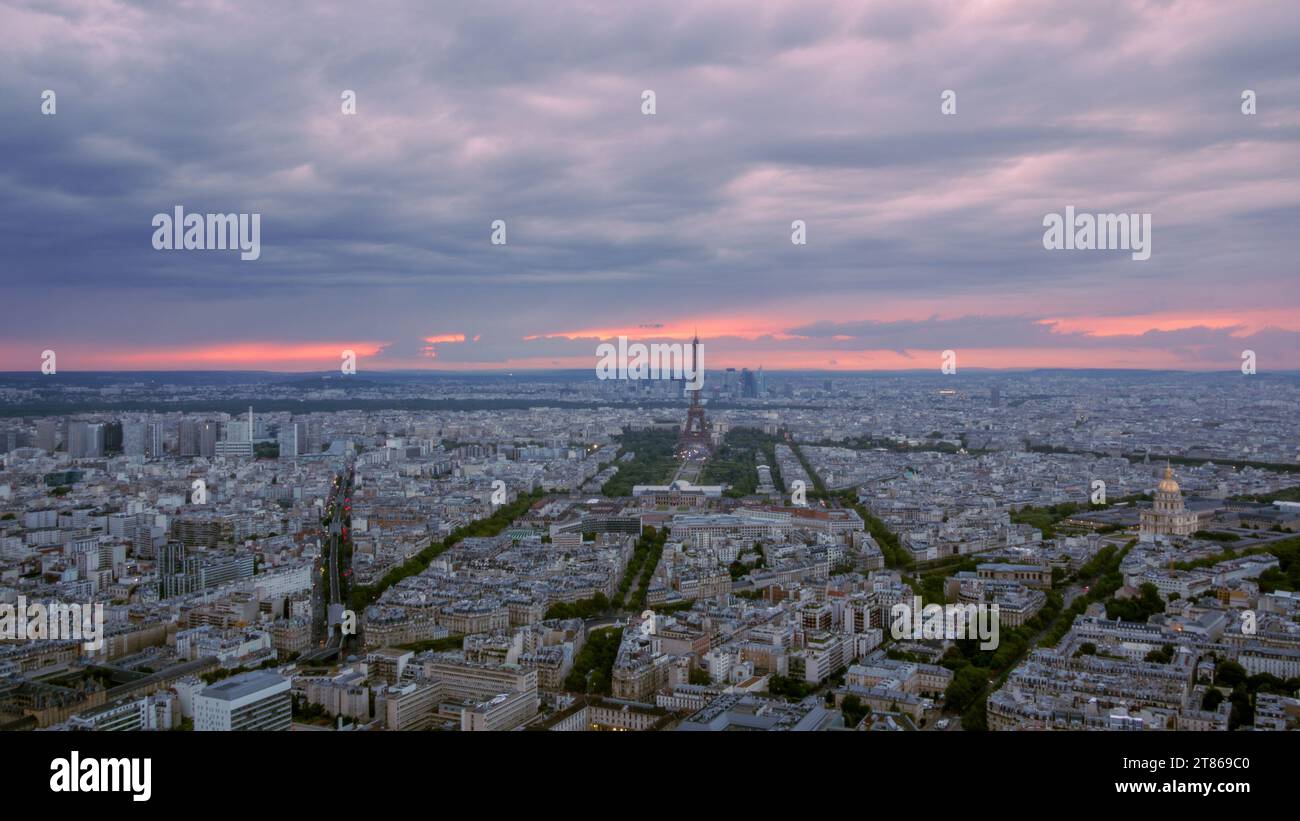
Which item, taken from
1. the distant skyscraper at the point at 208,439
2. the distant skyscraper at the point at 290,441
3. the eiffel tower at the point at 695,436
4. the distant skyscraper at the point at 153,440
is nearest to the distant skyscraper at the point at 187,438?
the distant skyscraper at the point at 208,439

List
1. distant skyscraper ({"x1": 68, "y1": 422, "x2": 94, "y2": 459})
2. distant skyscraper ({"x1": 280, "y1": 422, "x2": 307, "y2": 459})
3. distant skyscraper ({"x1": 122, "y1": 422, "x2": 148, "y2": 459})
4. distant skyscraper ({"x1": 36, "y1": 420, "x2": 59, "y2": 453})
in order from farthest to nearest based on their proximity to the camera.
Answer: distant skyscraper ({"x1": 280, "y1": 422, "x2": 307, "y2": 459}), distant skyscraper ({"x1": 122, "y1": 422, "x2": 148, "y2": 459}), distant skyscraper ({"x1": 68, "y1": 422, "x2": 94, "y2": 459}), distant skyscraper ({"x1": 36, "y1": 420, "x2": 59, "y2": 453})

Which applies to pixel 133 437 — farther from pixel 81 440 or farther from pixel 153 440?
pixel 81 440

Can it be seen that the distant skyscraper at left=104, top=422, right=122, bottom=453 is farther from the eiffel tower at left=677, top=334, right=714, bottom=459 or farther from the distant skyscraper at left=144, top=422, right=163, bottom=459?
the eiffel tower at left=677, top=334, right=714, bottom=459

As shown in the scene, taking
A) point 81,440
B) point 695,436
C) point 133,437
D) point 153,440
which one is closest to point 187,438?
point 153,440

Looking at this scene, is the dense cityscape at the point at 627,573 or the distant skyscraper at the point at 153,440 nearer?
the dense cityscape at the point at 627,573

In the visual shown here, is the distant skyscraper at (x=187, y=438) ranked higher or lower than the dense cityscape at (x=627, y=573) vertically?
higher

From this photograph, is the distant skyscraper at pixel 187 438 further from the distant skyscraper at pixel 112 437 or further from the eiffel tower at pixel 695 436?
the eiffel tower at pixel 695 436

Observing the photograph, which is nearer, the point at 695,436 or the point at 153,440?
the point at 153,440

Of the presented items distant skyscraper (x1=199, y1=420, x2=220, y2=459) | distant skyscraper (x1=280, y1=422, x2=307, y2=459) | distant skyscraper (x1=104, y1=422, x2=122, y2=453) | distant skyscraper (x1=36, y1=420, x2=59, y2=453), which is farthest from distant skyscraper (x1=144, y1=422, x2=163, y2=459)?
distant skyscraper (x1=280, y1=422, x2=307, y2=459)
